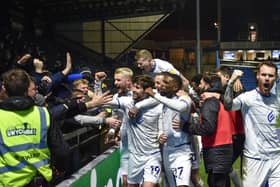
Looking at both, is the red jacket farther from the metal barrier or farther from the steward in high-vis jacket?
the steward in high-vis jacket

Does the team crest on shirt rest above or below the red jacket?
above

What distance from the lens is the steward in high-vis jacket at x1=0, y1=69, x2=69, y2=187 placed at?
3.96 m

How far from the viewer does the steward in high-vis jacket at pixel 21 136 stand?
3965 millimetres

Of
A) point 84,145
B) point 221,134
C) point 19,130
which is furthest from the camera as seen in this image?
point 84,145

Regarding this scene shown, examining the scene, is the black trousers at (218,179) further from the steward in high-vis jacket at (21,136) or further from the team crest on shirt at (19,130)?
the team crest on shirt at (19,130)

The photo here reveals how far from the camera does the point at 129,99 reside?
7016 millimetres

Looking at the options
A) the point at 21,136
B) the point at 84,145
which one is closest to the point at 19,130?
the point at 21,136

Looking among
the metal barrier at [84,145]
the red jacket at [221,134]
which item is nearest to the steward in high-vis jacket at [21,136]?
the metal barrier at [84,145]

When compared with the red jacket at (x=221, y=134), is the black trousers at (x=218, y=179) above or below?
below

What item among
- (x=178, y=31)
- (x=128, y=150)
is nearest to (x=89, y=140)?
(x=128, y=150)

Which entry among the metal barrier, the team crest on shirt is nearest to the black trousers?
the metal barrier

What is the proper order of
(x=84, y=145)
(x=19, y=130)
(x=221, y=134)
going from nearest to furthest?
1. (x=19, y=130)
2. (x=221, y=134)
3. (x=84, y=145)

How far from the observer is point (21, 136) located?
3971 millimetres

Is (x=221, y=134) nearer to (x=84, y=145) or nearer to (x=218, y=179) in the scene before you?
(x=218, y=179)
